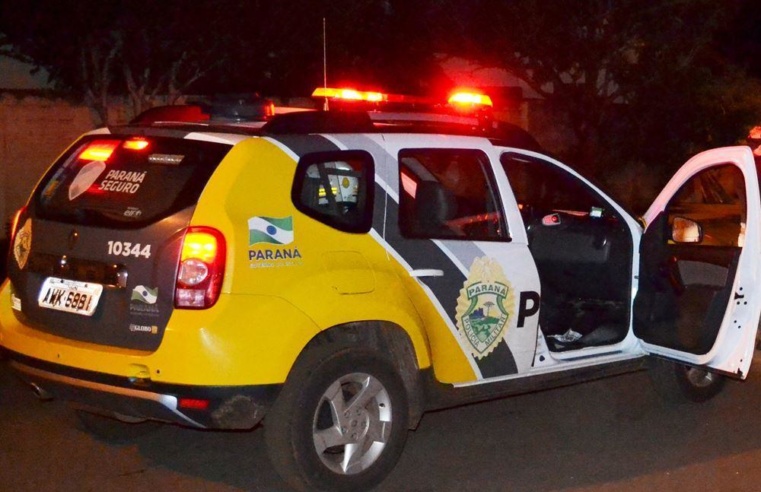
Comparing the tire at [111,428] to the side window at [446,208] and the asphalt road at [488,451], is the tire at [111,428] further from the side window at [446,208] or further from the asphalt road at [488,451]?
the side window at [446,208]

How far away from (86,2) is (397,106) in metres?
6.25

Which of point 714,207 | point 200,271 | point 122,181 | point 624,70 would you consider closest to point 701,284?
point 200,271

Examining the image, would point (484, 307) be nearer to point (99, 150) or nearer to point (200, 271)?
point (200, 271)

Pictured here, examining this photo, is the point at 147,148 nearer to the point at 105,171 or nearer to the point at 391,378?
the point at 105,171

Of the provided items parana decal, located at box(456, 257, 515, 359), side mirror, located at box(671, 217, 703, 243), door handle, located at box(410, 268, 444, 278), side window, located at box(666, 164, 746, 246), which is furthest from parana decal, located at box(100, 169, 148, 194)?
side window, located at box(666, 164, 746, 246)

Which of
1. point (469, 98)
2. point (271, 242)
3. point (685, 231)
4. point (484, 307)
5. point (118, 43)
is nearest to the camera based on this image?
point (271, 242)

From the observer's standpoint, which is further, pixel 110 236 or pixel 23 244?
pixel 23 244

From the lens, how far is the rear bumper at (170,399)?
4.70 meters

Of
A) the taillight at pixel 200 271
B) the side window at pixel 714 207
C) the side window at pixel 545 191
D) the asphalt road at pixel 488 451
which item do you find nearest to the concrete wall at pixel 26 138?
the side window at pixel 545 191

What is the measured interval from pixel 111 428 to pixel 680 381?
3.41 metres

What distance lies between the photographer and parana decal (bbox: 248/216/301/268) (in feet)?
15.7

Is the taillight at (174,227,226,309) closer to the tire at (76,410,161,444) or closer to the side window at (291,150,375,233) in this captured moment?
the side window at (291,150,375,233)

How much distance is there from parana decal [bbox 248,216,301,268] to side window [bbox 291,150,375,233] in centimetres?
15

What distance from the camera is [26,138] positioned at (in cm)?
1306
